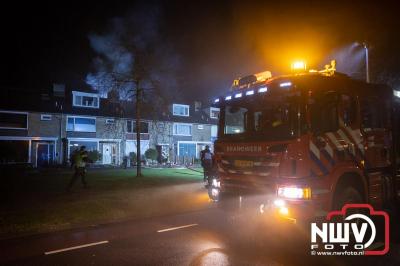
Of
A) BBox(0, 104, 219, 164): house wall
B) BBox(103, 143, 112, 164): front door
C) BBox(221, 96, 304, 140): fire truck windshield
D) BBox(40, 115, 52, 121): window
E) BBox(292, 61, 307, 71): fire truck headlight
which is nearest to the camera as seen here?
BBox(221, 96, 304, 140): fire truck windshield

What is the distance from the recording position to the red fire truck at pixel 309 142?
614 cm

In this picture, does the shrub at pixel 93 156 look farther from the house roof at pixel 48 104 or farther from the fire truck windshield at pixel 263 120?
the fire truck windshield at pixel 263 120

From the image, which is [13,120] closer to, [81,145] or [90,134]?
[81,145]

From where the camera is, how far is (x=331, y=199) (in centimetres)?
631

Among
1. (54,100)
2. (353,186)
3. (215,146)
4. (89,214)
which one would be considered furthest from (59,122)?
(353,186)

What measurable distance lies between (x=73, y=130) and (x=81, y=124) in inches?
42.5

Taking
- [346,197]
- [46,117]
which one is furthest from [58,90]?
[346,197]

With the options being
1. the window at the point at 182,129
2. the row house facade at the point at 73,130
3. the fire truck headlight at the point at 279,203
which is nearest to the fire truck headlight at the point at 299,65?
the fire truck headlight at the point at 279,203

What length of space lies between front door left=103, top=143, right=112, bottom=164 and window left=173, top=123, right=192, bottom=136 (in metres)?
8.81

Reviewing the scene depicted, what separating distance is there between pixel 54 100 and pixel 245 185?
3318 centimetres

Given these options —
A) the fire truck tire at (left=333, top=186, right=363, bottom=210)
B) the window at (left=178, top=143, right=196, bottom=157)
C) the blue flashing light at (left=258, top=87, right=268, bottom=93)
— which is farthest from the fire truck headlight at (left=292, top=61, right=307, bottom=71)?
the window at (left=178, top=143, right=196, bottom=157)

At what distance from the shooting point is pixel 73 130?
117 feet

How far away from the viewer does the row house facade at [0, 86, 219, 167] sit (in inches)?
1273

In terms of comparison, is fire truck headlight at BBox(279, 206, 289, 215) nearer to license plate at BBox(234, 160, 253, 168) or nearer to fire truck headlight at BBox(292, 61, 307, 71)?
license plate at BBox(234, 160, 253, 168)
